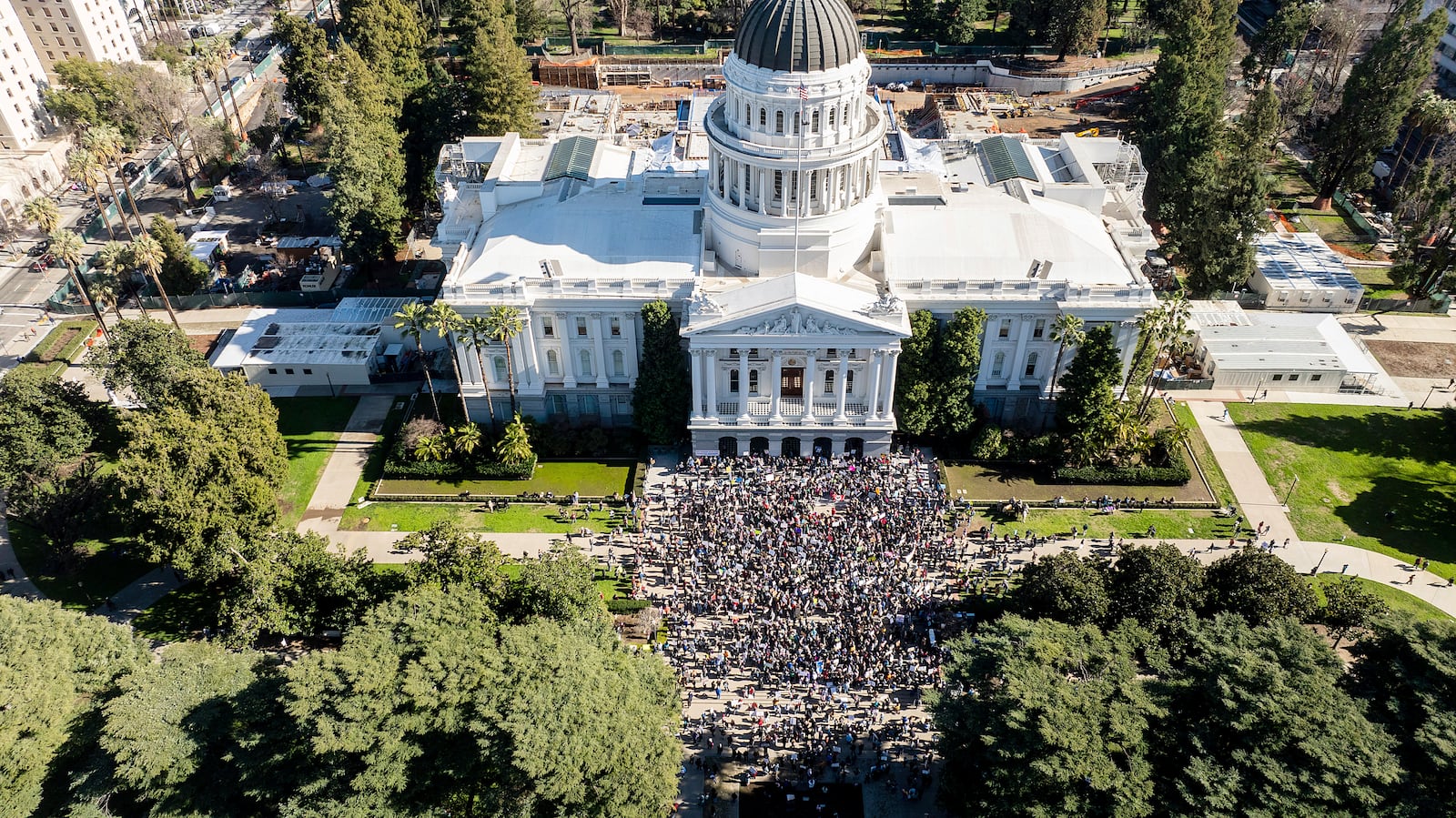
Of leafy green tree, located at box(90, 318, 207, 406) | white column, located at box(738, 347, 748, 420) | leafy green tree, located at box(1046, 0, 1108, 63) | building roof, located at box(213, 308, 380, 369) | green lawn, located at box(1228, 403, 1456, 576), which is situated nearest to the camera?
green lawn, located at box(1228, 403, 1456, 576)

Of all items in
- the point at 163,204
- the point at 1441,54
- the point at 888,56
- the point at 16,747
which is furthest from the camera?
the point at 888,56

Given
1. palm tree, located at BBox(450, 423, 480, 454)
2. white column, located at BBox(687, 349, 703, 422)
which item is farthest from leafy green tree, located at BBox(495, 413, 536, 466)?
white column, located at BBox(687, 349, 703, 422)

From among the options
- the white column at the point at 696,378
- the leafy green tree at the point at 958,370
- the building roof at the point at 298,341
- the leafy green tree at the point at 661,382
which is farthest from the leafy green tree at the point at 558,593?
the building roof at the point at 298,341

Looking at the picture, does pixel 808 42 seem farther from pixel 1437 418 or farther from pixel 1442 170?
pixel 1442 170

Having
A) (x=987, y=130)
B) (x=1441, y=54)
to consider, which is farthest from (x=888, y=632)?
(x=1441, y=54)

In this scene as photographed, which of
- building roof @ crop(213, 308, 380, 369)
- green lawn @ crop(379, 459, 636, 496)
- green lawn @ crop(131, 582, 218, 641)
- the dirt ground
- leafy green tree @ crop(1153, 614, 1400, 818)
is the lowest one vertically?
green lawn @ crop(131, 582, 218, 641)

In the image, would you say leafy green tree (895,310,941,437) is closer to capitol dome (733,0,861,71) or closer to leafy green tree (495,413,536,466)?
capitol dome (733,0,861,71)
